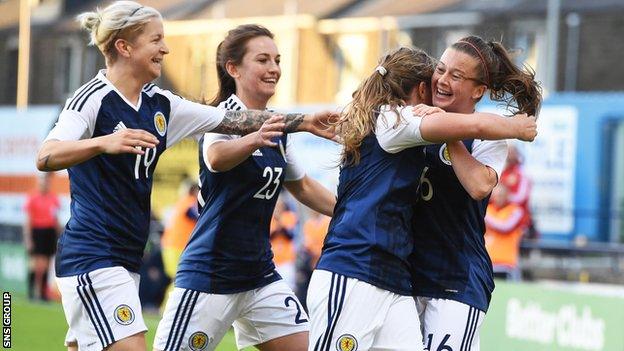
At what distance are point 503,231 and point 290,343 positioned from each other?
6.57m

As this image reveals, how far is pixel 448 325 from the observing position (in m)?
5.79

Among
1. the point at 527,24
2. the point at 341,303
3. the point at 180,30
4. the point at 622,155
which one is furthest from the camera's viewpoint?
the point at 180,30

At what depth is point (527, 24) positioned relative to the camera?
59.2ft

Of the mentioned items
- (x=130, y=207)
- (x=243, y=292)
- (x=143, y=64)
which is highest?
(x=143, y=64)

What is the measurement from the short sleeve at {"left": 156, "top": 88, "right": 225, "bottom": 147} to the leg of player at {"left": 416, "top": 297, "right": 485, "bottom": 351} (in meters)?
1.48

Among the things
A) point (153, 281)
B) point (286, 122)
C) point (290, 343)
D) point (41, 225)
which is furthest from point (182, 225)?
point (286, 122)

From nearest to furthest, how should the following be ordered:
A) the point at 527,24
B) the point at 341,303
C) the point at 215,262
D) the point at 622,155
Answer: the point at 341,303, the point at 215,262, the point at 622,155, the point at 527,24

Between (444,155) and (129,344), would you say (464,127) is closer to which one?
(444,155)

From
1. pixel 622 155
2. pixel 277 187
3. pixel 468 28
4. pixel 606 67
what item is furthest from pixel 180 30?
pixel 277 187

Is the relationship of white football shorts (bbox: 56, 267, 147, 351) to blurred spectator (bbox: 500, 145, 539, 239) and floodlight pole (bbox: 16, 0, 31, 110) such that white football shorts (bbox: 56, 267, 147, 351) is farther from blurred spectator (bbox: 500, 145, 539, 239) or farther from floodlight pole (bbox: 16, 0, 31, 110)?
floodlight pole (bbox: 16, 0, 31, 110)

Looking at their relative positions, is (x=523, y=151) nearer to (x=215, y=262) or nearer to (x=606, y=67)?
(x=606, y=67)

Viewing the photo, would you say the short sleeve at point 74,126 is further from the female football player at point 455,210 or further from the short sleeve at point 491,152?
the short sleeve at point 491,152

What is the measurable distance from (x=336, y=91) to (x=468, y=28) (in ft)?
7.14

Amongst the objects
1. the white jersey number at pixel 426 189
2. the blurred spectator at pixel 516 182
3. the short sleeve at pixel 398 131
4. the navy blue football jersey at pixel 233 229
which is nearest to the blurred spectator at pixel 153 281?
the blurred spectator at pixel 516 182
